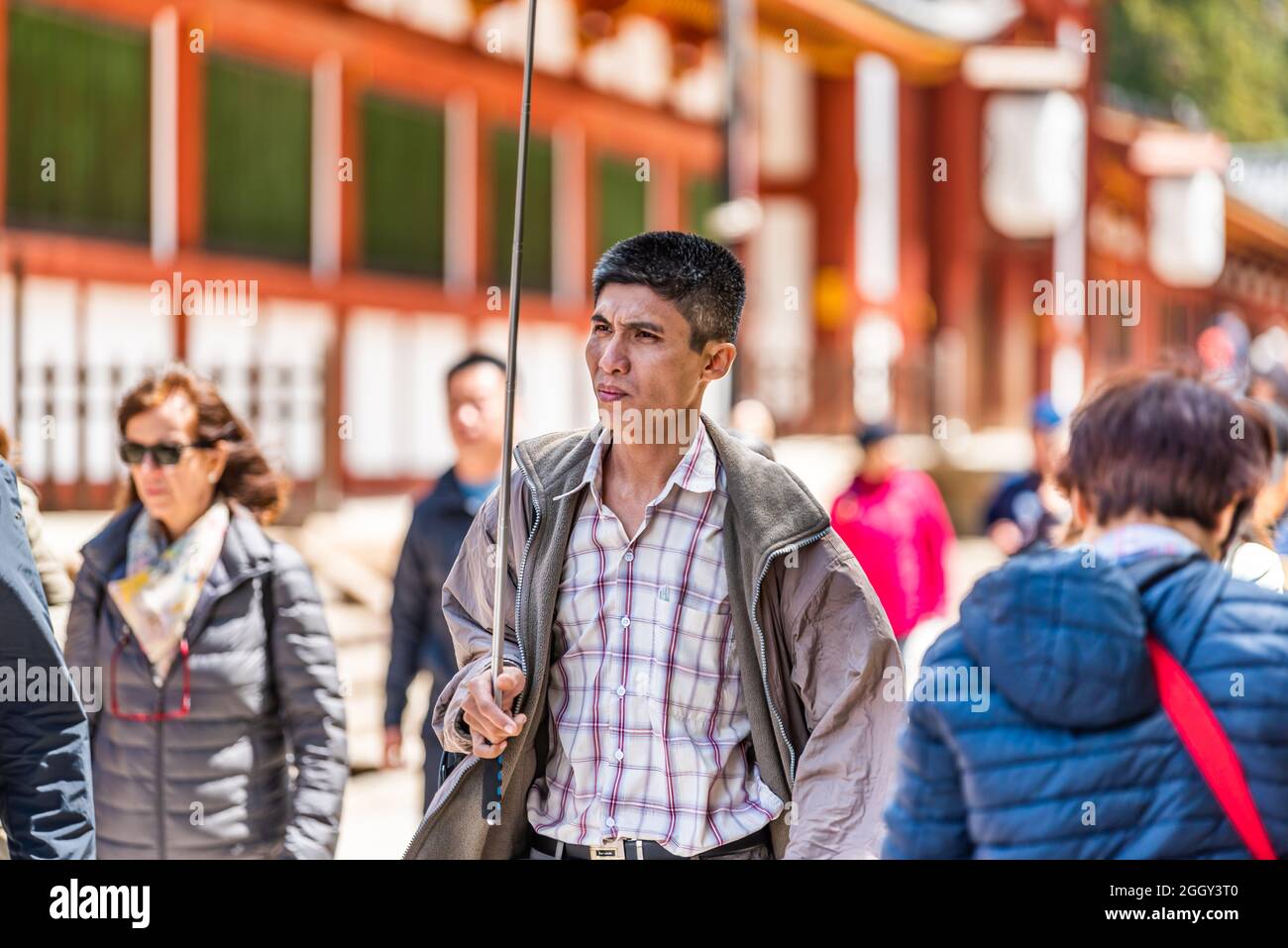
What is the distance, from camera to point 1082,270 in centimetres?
1806

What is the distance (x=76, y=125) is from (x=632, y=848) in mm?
7535

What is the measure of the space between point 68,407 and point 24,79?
5.69 feet

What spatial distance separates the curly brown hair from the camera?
4176mm

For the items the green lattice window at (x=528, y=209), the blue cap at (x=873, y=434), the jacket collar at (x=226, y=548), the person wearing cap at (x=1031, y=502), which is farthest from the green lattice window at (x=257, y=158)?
the jacket collar at (x=226, y=548)

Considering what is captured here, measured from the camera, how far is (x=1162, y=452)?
7.47 ft

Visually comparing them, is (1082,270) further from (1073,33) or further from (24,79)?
(24,79)

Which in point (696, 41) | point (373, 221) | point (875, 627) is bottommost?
point (875, 627)

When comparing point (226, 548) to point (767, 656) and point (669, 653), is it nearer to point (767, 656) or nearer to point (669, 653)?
point (669, 653)

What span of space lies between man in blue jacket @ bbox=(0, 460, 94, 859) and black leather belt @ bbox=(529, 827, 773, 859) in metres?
0.84

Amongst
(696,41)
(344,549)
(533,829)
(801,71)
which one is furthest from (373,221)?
(533,829)

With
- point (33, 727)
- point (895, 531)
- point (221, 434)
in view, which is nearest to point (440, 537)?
point (221, 434)

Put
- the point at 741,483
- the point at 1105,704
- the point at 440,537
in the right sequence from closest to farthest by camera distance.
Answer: the point at 1105,704
the point at 741,483
the point at 440,537

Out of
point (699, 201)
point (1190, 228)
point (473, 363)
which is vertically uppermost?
point (699, 201)

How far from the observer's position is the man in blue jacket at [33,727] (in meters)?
2.88
